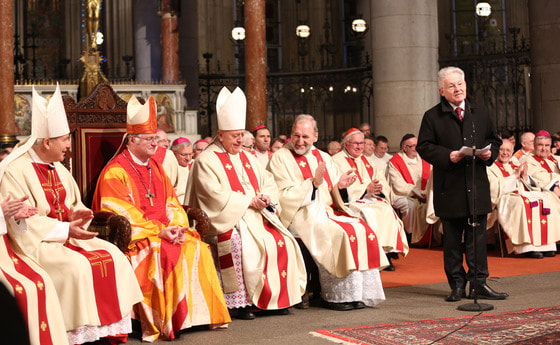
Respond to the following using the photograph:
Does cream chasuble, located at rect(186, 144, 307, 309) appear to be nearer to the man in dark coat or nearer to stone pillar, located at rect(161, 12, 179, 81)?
the man in dark coat

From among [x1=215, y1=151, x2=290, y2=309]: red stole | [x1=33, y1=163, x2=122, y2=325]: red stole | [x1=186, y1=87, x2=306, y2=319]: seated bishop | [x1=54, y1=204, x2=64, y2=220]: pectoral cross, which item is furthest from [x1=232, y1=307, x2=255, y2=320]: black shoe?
[x1=54, y1=204, x2=64, y2=220]: pectoral cross

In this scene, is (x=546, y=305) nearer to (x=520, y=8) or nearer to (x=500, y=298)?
(x=500, y=298)

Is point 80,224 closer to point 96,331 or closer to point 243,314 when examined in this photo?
point 96,331

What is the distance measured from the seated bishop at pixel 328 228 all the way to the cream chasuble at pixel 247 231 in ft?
0.82

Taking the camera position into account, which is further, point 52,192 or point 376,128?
point 376,128

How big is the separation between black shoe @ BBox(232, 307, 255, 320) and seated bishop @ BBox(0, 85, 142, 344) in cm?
112

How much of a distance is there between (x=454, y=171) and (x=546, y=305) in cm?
122

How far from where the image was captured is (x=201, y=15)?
2367 centimetres


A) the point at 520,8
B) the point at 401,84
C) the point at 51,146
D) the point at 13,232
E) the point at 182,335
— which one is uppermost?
the point at 520,8

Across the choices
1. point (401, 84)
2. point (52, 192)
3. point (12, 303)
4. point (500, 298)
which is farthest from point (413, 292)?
point (401, 84)

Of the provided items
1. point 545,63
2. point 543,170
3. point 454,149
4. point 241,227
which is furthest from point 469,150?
point 545,63

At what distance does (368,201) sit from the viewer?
892 centimetres

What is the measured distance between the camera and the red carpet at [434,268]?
25.4ft

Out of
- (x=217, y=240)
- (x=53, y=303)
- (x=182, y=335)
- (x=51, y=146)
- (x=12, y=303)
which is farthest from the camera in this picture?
(x=217, y=240)
